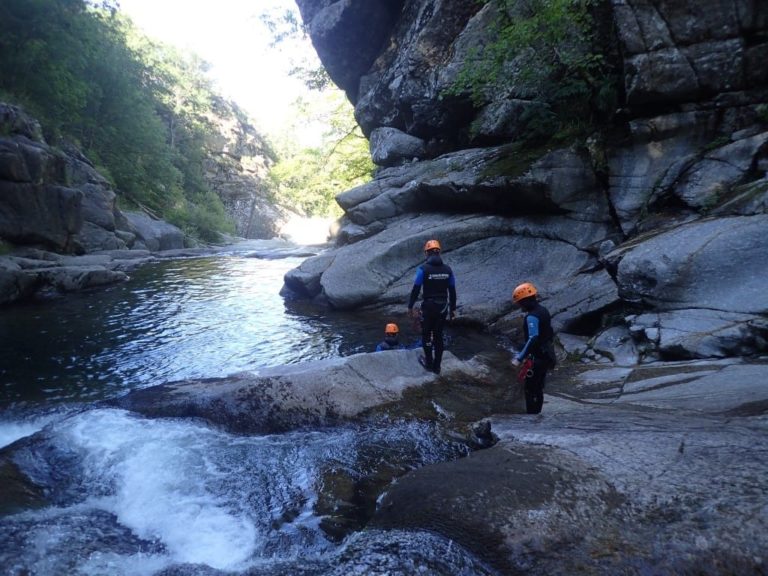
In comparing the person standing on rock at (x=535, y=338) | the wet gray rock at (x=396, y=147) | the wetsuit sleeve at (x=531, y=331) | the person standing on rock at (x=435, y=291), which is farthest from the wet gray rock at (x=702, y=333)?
the wet gray rock at (x=396, y=147)

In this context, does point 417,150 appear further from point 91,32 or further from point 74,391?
point 91,32

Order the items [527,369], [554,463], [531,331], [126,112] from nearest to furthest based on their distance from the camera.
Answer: [554,463] < [531,331] < [527,369] < [126,112]

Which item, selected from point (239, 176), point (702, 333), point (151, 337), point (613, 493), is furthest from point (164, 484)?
point (239, 176)

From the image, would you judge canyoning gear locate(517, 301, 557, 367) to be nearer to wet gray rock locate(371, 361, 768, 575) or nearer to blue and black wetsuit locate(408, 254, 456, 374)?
wet gray rock locate(371, 361, 768, 575)

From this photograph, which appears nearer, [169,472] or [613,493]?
[613,493]

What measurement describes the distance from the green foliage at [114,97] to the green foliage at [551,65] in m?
27.1

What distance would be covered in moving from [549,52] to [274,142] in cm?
9587

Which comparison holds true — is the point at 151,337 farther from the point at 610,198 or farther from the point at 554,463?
the point at 610,198

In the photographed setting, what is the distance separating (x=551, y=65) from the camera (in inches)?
561

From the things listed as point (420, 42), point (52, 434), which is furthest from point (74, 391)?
point (420, 42)

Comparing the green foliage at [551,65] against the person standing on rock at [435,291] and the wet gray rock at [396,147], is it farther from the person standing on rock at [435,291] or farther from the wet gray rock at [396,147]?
the person standing on rock at [435,291]

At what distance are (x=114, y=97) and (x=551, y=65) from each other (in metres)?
42.2

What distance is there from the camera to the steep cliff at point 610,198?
344 inches

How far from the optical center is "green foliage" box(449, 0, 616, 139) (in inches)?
501
